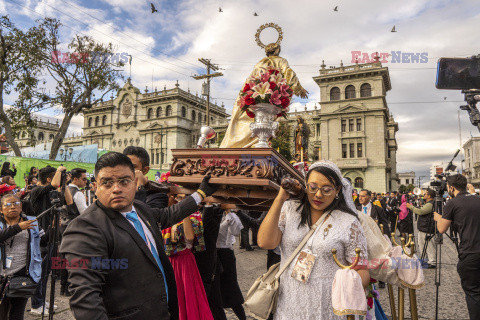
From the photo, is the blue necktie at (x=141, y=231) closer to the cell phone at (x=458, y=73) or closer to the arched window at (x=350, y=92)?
the cell phone at (x=458, y=73)

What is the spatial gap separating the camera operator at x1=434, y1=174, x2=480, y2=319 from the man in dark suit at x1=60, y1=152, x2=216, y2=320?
12.6ft

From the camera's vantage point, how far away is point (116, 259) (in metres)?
1.90

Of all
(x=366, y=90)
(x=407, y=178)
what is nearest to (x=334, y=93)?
(x=366, y=90)

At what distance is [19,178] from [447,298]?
516 inches

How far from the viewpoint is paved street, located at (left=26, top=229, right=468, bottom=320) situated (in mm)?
5391

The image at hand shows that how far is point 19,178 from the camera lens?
38.7 feet

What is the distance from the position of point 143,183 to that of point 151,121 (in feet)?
191

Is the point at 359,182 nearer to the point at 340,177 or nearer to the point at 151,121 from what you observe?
the point at 151,121

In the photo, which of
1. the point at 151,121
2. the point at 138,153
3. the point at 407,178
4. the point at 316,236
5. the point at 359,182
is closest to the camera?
the point at 316,236

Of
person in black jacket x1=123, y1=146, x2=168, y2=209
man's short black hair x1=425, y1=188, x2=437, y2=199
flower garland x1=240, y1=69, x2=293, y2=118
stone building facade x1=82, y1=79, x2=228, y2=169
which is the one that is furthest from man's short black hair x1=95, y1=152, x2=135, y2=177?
stone building facade x1=82, y1=79, x2=228, y2=169

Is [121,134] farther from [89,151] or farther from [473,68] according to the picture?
[473,68]

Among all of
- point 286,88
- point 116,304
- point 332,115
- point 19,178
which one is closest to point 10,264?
point 116,304

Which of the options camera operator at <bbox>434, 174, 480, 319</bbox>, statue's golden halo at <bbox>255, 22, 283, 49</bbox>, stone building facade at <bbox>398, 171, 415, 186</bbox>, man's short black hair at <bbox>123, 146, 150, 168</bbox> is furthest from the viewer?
stone building facade at <bbox>398, 171, 415, 186</bbox>

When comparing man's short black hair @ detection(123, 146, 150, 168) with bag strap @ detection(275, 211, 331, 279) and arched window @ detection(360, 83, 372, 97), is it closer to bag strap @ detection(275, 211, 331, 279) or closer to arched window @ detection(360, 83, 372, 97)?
bag strap @ detection(275, 211, 331, 279)
